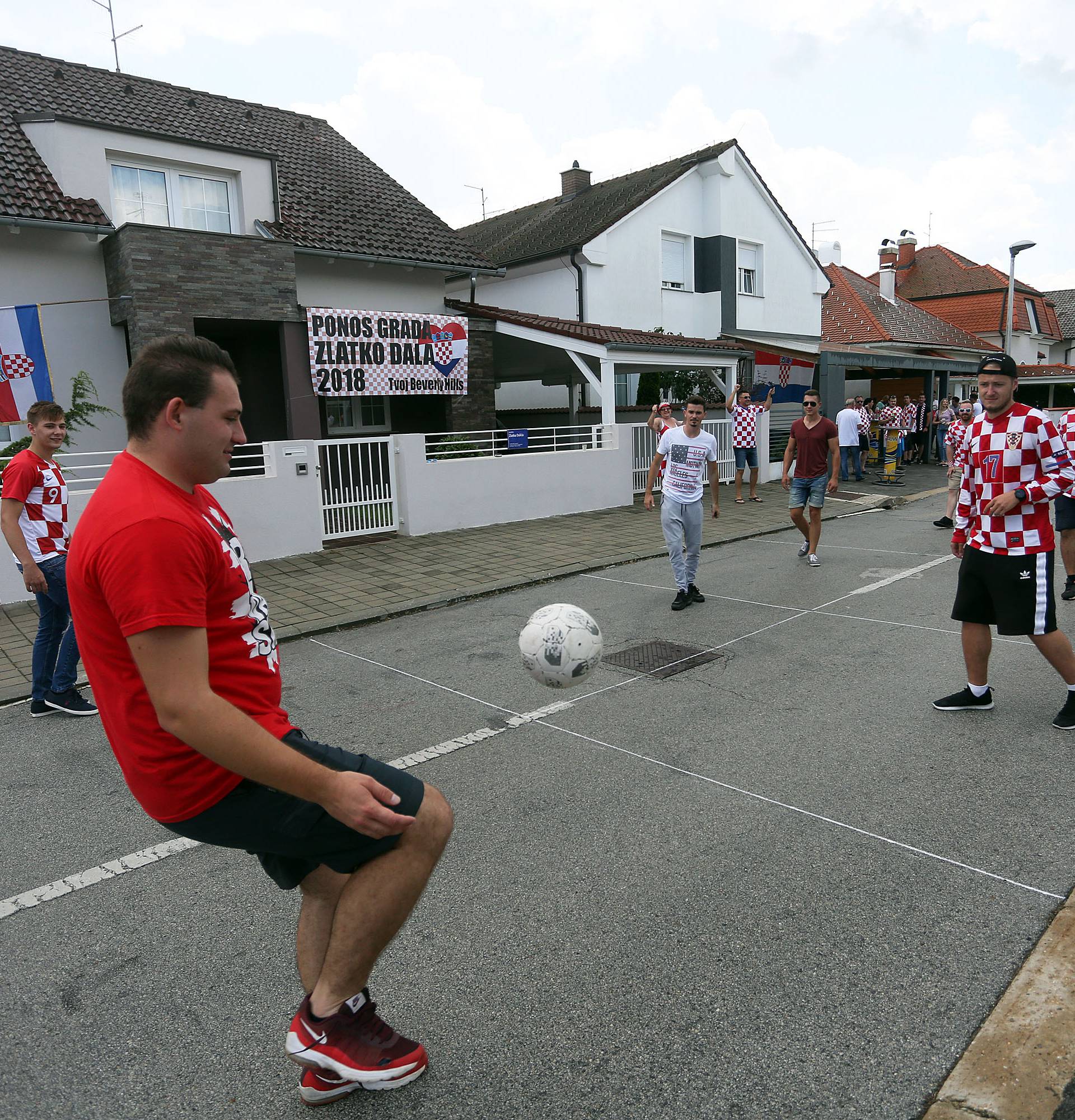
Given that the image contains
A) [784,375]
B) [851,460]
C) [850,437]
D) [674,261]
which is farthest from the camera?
[674,261]

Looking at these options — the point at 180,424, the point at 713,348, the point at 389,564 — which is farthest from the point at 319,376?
the point at 180,424

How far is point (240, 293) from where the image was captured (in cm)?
1316

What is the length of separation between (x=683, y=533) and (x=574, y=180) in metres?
20.8

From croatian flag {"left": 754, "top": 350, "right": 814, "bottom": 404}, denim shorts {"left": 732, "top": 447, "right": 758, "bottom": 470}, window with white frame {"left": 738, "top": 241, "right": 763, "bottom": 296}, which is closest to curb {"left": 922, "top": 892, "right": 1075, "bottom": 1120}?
denim shorts {"left": 732, "top": 447, "right": 758, "bottom": 470}

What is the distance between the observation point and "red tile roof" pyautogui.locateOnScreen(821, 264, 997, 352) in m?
31.2

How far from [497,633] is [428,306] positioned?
11.1m

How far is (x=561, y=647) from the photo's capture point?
3891mm

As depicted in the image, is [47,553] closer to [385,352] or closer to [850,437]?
[385,352]

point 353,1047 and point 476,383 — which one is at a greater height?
point 476,383

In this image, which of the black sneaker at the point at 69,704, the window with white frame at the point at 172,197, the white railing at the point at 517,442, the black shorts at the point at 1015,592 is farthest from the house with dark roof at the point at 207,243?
the black shorts at the point at 1015,592

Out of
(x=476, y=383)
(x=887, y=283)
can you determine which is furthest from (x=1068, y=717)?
(x=887, y=283)

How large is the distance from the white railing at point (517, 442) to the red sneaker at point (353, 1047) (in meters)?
10.3

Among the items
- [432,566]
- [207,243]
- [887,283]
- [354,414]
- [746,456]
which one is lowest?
[432,566]

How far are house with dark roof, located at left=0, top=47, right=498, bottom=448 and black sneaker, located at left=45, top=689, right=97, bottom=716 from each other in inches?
322
